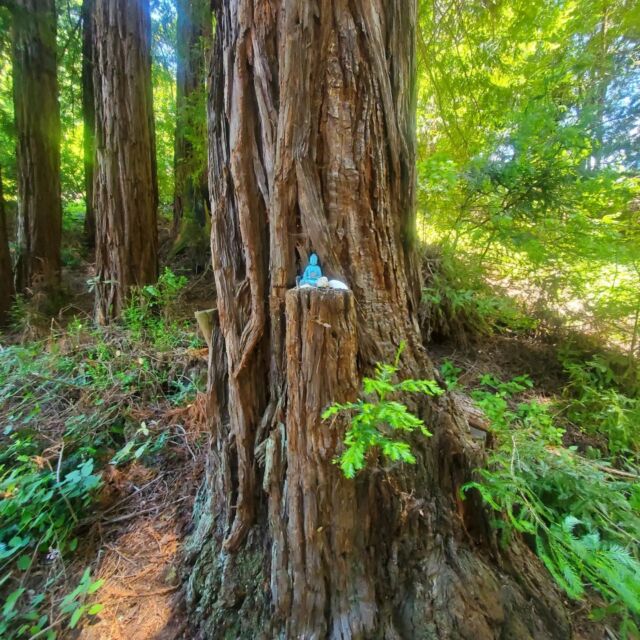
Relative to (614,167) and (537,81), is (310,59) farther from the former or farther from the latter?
(537,81)

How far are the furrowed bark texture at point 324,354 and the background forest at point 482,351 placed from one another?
24cm

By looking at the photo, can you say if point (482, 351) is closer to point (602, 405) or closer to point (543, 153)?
point (602, 405)

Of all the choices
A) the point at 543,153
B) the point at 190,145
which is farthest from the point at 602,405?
the point at 190,145

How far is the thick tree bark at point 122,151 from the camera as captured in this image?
372 cm

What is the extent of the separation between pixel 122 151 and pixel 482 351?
443cm

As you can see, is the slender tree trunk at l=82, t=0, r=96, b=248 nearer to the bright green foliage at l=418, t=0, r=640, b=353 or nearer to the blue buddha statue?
the bright green foliage at l=418, t=0, r=640, b=353

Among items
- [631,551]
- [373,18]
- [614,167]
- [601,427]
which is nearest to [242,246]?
[373,18]

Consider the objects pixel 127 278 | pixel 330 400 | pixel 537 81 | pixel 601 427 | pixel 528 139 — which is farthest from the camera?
pixel 127 278

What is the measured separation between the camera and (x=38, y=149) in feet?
14.9

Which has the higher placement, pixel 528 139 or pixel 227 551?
pixel 528 139

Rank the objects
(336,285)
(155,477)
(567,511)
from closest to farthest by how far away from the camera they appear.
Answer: (336,285), (567,511), (155,477)

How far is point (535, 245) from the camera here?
3053 mm

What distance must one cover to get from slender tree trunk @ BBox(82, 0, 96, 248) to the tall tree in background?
1.14 meters

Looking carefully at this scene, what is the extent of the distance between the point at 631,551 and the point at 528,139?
2855 mm
